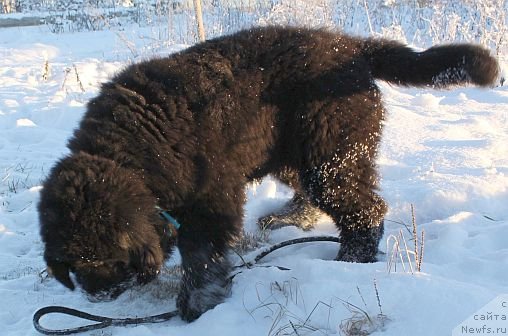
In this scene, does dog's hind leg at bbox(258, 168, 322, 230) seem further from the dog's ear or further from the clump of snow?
the clump of snow

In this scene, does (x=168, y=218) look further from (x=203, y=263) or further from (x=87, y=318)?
(x=87, y=318)

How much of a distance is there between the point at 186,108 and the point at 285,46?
0.74 metres

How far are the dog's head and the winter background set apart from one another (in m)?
0.32

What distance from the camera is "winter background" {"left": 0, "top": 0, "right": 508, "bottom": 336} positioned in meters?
2.44

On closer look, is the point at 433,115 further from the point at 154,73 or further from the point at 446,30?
the point at 154,73

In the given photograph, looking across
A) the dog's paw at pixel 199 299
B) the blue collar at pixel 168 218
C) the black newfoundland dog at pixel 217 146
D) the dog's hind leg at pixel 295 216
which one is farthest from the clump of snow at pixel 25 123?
the dog's paw at pixel 199 299

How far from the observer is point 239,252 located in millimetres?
3777

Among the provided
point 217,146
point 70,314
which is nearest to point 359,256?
point 217,146

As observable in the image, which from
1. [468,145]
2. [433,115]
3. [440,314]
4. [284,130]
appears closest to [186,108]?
[284,130]

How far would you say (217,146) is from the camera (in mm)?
3174

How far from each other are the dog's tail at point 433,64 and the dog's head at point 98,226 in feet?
5.46

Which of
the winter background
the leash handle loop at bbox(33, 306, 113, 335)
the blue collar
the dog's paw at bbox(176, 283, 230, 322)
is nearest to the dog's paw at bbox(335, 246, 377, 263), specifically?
the winter background

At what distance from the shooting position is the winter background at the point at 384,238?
2.44 metres

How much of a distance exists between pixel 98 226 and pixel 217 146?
0.84 meters
